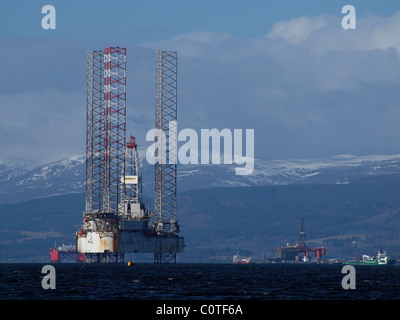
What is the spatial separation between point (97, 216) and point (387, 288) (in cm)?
10566

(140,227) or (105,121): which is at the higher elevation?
(105,121)

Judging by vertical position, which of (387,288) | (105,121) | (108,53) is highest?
(108,53)

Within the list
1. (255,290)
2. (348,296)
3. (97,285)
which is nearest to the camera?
(348,296)

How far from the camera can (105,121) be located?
7544 inches

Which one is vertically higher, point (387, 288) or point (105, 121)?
point (105, 121)
